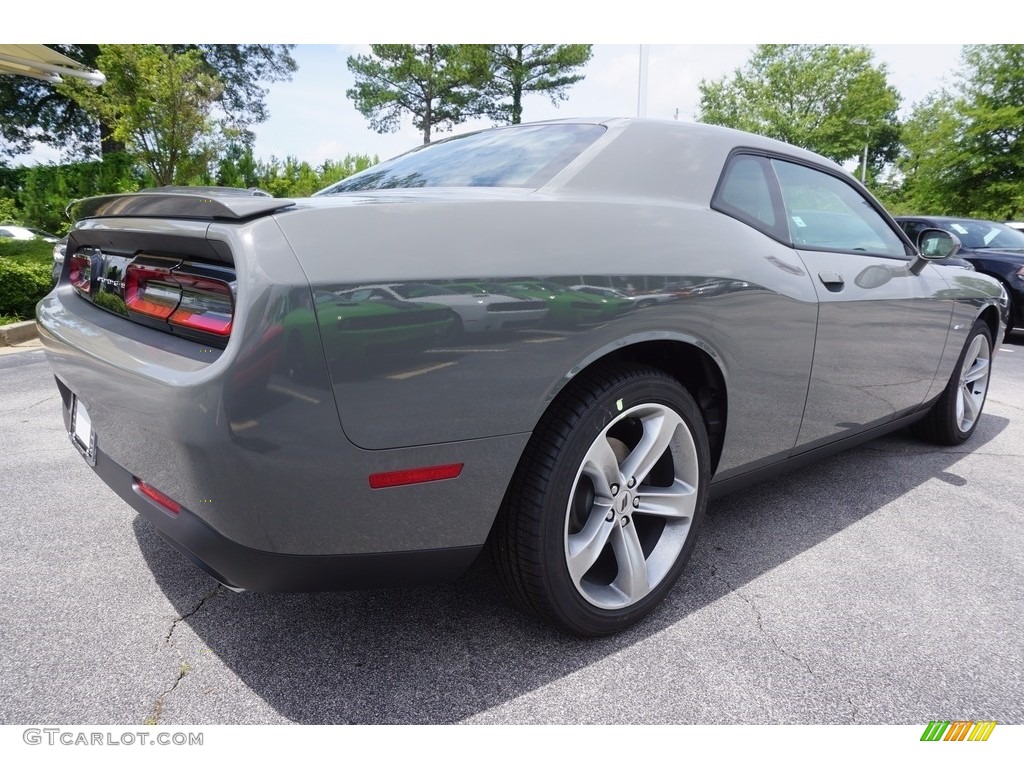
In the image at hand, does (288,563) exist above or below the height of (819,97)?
below

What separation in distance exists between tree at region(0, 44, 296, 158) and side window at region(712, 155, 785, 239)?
74.6 feet

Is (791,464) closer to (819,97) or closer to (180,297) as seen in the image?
(180,297)

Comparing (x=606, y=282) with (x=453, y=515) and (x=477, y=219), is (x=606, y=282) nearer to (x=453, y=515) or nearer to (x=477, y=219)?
(x=477, y=219)

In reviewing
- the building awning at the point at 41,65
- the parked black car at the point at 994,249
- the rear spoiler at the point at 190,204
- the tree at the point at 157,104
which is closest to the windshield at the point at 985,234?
the parked black car at the point at 994,249

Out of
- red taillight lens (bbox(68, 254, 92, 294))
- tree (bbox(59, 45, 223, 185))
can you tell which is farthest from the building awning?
red taillight lens (bbox(68, 254, 92, 294))

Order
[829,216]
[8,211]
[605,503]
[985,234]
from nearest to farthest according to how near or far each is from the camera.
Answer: [605,503], [829,216], [985,234], [8,211]

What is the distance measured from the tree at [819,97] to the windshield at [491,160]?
94.6ft

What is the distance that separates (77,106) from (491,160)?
2597 centimetres

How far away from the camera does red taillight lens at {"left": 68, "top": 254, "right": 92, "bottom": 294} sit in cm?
207

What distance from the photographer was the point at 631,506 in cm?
192

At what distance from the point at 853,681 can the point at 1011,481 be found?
2175mm

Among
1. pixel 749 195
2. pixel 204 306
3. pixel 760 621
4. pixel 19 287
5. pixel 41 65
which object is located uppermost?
pixel 41 65

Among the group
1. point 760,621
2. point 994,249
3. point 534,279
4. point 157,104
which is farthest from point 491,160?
point 157,104

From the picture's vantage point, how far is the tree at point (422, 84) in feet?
85.0
